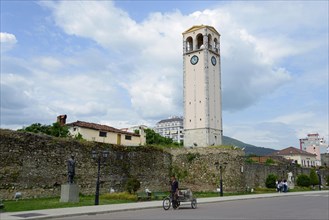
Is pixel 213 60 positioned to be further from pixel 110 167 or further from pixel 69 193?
pixel 69 193

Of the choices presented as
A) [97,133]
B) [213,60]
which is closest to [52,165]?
[97,133]

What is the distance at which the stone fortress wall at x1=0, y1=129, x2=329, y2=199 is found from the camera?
22562 mm

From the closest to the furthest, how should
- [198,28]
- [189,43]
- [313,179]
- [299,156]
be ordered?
[313,179] → [198,28] → [189,43] → [299,156]

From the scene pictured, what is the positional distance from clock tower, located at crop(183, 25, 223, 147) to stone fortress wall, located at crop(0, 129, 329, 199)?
56.6 feet

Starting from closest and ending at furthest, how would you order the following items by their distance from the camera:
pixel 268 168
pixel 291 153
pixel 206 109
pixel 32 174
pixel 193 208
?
1. pixel 193 208
2. pixel 32 174
3. pixel 268 168
4. pixel 206 109
5. pixel 291 153

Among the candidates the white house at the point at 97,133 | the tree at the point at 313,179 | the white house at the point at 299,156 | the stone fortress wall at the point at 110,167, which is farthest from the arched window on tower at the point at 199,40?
the white house at the point at 299,156

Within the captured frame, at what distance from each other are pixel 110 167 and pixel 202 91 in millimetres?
33559

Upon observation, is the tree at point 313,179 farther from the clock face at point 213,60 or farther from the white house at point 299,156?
the white house at point 299,156

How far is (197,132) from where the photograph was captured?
59.5m

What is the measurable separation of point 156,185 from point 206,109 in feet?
92.3

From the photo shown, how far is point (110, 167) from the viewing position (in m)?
28.8

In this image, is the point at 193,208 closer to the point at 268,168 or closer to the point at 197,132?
the point at 268,168

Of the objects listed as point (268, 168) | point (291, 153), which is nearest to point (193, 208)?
point (268, 168)

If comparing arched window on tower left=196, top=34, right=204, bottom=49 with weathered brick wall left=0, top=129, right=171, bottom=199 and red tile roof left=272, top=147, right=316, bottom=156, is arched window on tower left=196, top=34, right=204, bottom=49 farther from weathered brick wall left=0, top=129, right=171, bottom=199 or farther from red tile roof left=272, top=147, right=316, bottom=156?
red tile roof left=272, top=147, right=316, bottom=156
